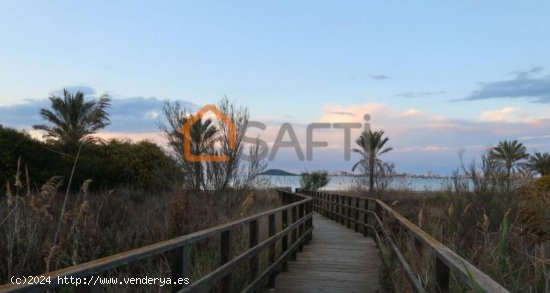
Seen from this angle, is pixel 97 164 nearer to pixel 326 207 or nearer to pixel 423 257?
pixel 326 207

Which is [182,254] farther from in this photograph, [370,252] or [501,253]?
[370,252]

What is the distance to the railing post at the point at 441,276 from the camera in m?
3.55

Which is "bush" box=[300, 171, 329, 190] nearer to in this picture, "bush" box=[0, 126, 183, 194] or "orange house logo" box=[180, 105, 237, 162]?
"bush" box=[0, 126, 183, 194]

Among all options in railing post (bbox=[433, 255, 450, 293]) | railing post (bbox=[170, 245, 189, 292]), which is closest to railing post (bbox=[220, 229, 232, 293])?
railing post (bbox=[170, 245, 189, 292])

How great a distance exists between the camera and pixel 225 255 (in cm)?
522

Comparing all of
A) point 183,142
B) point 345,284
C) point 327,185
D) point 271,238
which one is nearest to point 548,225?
point 345,284

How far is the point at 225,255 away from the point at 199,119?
632 inches

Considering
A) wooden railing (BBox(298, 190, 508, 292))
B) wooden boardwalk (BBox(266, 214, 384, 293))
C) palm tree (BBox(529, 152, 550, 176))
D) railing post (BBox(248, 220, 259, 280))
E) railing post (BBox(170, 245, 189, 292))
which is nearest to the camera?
wooden railing (BBox(298, 190, 508, 292))

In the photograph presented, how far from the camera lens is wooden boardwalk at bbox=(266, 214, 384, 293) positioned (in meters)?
7.55

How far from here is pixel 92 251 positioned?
7.12 meters

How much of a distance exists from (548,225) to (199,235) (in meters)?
4.11

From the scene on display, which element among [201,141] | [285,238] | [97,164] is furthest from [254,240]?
[97,164]

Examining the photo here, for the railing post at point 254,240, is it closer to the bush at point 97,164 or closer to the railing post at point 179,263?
the railing post at point 179,263

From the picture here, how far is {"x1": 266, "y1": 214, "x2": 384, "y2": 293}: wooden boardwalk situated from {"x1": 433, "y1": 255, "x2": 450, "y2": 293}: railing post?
12.3 feet
